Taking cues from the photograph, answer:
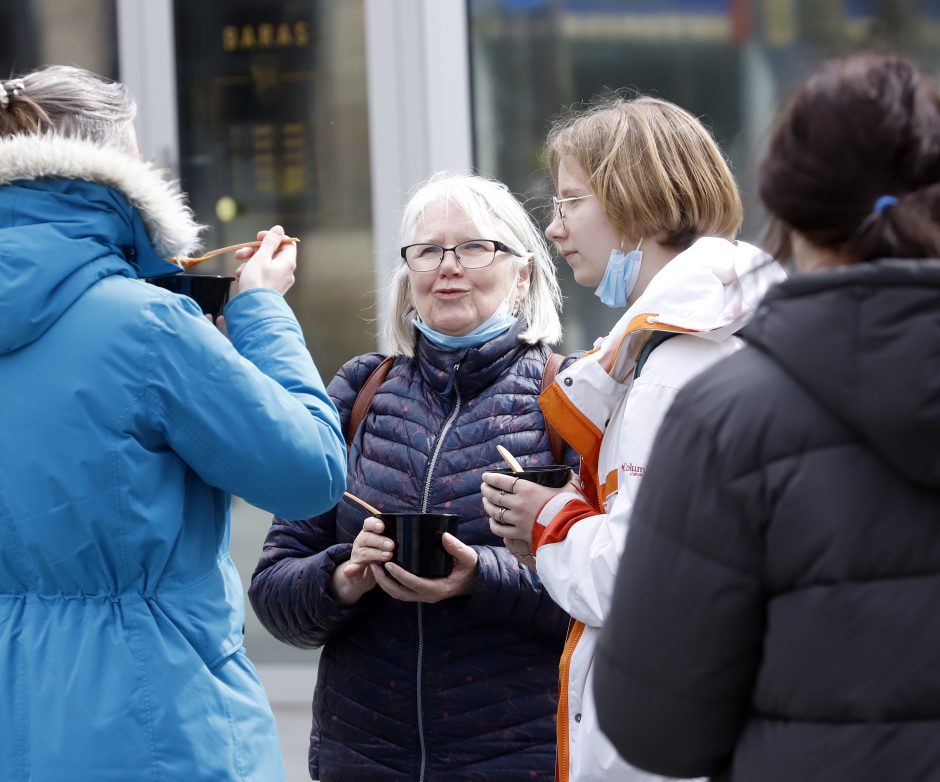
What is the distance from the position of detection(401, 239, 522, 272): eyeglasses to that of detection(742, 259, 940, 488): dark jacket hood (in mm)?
1500

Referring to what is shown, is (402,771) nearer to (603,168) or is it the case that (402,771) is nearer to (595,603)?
(595,603)

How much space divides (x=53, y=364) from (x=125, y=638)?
0.41 metres

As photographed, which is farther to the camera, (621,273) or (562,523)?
(621,273)

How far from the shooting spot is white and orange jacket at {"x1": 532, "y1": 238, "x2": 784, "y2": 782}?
207cm

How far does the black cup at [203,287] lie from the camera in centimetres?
217

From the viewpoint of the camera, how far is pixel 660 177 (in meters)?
2.30

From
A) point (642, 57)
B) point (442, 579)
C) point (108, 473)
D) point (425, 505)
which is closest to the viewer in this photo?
point (108, 473)

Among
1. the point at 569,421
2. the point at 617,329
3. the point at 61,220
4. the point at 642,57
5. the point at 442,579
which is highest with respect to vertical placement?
the point at 642,57

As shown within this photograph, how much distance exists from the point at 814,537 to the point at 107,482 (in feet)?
3.37

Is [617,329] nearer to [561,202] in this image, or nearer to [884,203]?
[561,202]

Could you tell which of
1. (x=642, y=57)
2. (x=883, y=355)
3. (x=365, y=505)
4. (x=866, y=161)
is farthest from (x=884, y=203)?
(x=642, y=57)

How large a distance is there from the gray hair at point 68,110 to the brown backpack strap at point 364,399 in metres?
0.85

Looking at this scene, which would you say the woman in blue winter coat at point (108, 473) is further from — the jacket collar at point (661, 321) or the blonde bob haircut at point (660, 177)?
the blonde bob haircut at point (660, 177)

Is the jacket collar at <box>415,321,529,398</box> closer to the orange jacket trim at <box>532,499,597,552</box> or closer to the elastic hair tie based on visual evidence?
the orange jacket trim at <box>532,499,597,552</box>
